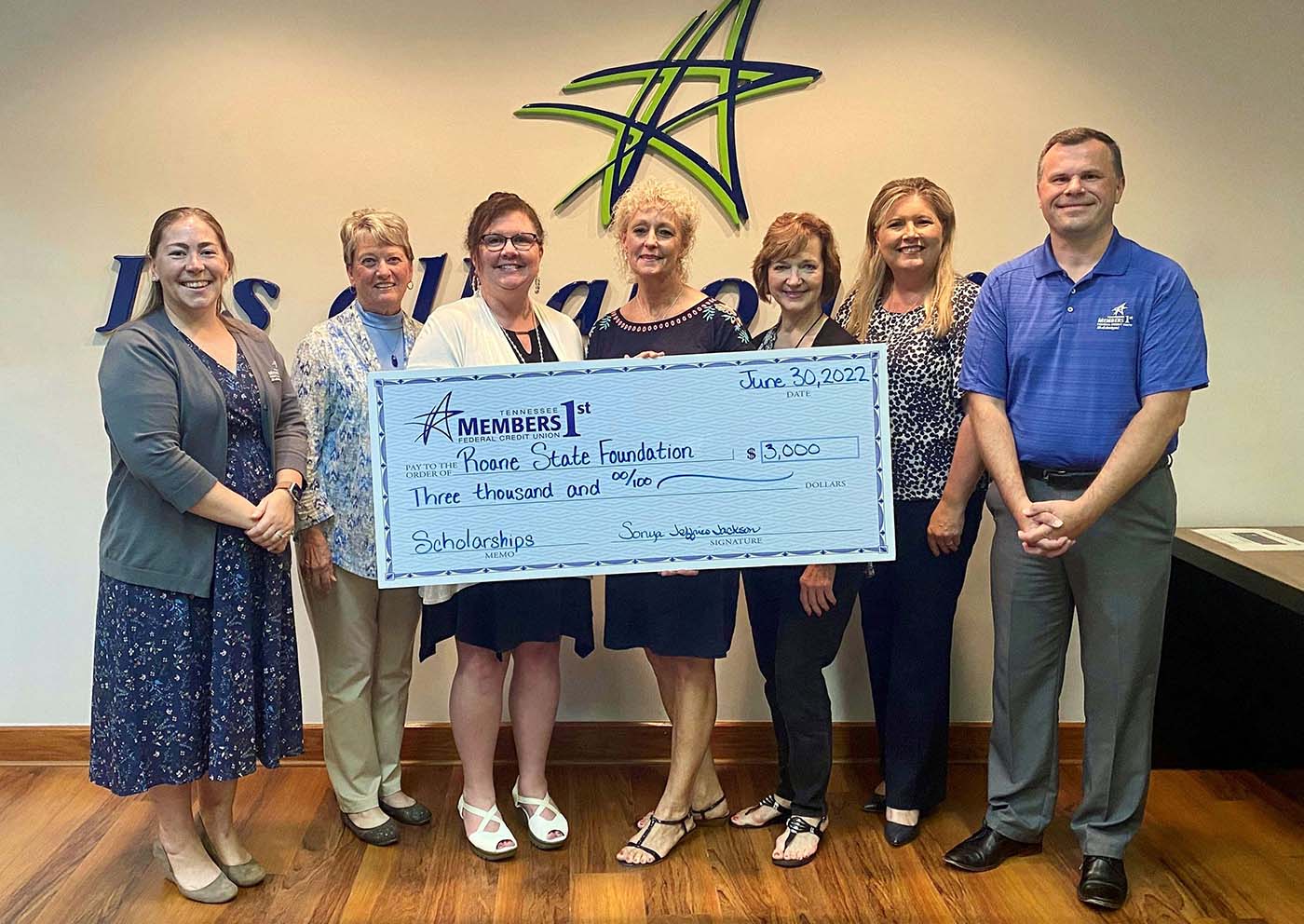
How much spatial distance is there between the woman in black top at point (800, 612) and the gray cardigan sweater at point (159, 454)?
4.07ft

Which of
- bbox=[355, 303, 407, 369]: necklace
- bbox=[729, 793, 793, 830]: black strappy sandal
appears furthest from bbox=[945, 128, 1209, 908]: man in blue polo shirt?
bbox=[355, 303, 407, 369]: necklace

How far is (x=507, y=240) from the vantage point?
7.98ft

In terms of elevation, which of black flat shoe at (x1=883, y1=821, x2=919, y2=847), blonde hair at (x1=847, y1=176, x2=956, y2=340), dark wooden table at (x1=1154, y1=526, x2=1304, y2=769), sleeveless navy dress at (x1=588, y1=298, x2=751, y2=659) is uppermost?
blonde hair at (x1=847, y1=176, x2=956, y2=340)

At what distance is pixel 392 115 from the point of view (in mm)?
3037

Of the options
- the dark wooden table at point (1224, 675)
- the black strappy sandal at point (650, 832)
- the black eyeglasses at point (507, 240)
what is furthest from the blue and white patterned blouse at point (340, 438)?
the dark wooden table at point (1224, 675)

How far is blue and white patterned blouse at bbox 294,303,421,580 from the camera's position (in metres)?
2.54

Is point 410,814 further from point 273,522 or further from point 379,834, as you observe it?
point 273,522

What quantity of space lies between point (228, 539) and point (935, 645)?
5.36ft

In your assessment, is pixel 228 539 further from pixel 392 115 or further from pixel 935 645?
pixel 935 645

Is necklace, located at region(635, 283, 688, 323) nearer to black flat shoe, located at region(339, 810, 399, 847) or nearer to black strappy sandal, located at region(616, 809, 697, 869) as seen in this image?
black strappy sandal, located at region(616, 809, 697, 869)

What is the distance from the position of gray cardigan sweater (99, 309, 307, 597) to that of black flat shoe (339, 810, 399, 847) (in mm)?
802

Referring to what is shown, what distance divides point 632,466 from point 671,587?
0.35m

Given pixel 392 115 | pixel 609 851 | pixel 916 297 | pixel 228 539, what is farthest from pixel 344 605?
pixel 916 297

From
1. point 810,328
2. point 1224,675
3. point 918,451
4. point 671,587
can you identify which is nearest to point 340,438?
point 671,587
